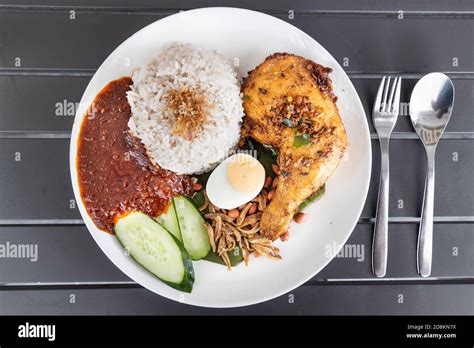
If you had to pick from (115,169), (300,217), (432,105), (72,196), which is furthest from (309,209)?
(72,196)

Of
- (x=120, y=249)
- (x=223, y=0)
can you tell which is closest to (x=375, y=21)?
(x=223, y=0)

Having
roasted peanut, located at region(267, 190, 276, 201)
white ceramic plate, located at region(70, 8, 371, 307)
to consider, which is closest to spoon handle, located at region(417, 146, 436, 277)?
white ceramic plate, located at region(70, 8, 371, 307)

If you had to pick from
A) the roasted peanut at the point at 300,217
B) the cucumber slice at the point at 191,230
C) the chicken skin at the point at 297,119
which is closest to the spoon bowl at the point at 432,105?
the chicken skin at the point at 297,119

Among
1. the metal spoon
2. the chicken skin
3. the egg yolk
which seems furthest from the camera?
the metal spoon

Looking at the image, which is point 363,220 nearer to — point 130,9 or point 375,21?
point 375,21

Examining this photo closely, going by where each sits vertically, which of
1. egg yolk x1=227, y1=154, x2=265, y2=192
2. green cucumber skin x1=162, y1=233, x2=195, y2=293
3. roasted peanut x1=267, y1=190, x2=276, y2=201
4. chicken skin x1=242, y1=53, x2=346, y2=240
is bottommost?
green cucumber skin x1=162, y1=233, x2=195, y2=293

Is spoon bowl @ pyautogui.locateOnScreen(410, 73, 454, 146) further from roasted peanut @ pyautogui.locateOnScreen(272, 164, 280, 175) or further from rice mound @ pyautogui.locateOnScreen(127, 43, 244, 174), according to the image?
rice mound @ pyautogui.locateOnScreen(127, 43, 244, 174)
